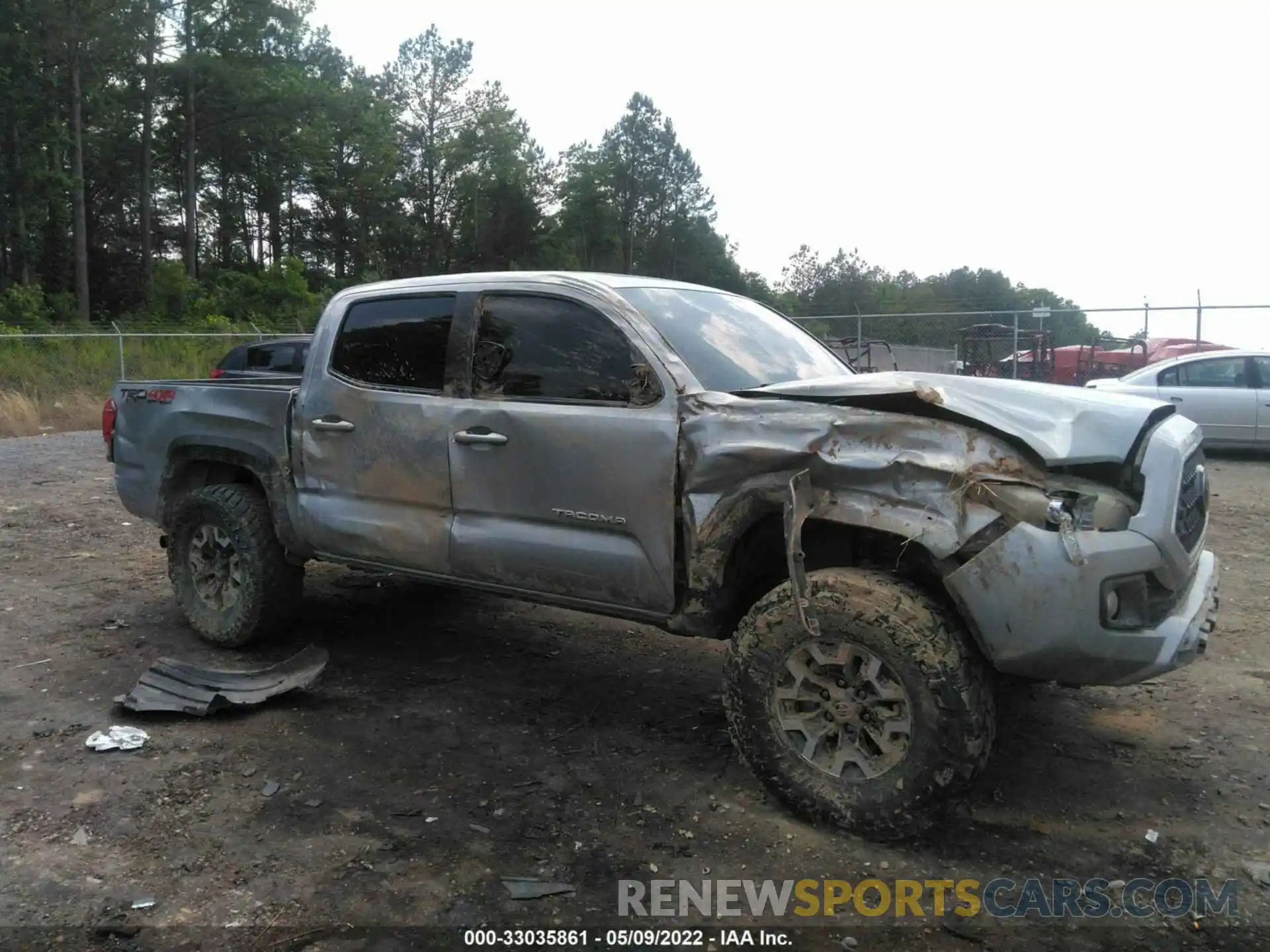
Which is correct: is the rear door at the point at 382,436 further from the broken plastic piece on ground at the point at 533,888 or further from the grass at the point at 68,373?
the grass at the point at 68,373

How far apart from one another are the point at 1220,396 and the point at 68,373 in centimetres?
1942

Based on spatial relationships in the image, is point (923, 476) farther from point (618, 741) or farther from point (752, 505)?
point (618, 741)

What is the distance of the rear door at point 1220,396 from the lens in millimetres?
11750

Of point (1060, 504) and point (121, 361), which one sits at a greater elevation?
point (121, 361)

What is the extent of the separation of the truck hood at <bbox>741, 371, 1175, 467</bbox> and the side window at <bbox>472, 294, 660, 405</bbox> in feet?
1.89

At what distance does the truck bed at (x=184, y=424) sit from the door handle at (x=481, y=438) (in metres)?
1.20

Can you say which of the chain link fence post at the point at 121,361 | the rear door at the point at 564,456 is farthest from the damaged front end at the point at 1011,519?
the chain link fence post at the point at 121,361

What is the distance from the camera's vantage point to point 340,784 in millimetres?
3557

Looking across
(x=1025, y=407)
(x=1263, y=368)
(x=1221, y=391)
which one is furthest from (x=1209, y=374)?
(x=1025, y=407)

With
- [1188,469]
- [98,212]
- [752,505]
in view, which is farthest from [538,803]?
[98,212]

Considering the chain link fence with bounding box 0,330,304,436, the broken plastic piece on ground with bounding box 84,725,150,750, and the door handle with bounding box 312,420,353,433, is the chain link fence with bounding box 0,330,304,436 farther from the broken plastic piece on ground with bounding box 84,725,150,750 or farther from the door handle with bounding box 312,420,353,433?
the broken plastic piece on ground with bounding box 84,725,150,750

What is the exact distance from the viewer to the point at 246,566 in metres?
Answer: 4.87

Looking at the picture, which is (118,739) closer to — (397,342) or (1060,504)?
(397,342)

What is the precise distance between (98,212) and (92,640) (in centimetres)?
4067
